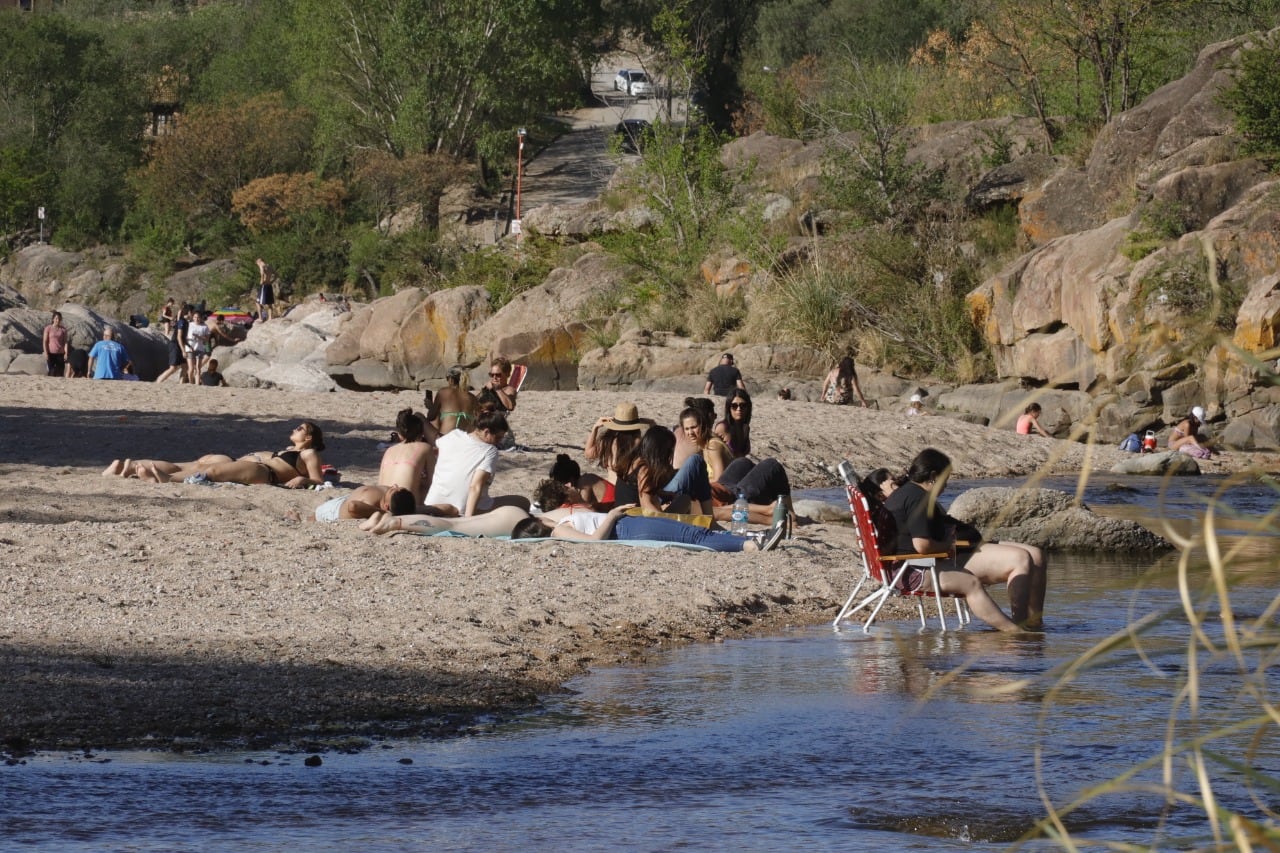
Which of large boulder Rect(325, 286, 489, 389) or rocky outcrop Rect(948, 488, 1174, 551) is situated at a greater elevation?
large boulder Rect(325, 286, 489, 389)

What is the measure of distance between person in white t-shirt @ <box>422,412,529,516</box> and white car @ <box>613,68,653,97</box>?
184ft

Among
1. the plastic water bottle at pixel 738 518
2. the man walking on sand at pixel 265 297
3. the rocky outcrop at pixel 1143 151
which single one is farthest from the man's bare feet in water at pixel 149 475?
the man walking on sand at pixel 265 297

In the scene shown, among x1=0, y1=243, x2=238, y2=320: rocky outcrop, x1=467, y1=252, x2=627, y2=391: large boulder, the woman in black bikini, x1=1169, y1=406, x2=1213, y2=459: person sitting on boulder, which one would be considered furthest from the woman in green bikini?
x1=0, y1=243, x2=238, y2=320: rocky outcrop

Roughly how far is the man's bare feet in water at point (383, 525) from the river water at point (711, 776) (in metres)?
3.59

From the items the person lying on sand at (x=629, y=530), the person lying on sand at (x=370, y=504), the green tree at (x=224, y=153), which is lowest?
the person lying on sand at (x=629, y=530)

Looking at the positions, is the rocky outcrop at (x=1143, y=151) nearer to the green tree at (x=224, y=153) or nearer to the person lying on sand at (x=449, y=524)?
the person lying on sand at (x=449, y=524)

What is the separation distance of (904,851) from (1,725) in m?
3.39

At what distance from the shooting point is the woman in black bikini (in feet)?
45.4

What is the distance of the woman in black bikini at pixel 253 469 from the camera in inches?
544

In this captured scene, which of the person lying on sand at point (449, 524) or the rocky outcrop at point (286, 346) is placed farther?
the rocky outcrop at point (286, 346)

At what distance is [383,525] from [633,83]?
195ft

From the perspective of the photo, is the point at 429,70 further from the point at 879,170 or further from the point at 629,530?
the point at 629,530

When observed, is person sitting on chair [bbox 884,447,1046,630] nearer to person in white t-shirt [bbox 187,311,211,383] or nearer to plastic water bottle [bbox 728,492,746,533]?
plastic water bottle [bbox 728,492,746,533]

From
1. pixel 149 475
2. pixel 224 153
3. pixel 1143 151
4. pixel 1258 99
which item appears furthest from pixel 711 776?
pixel 224 153
